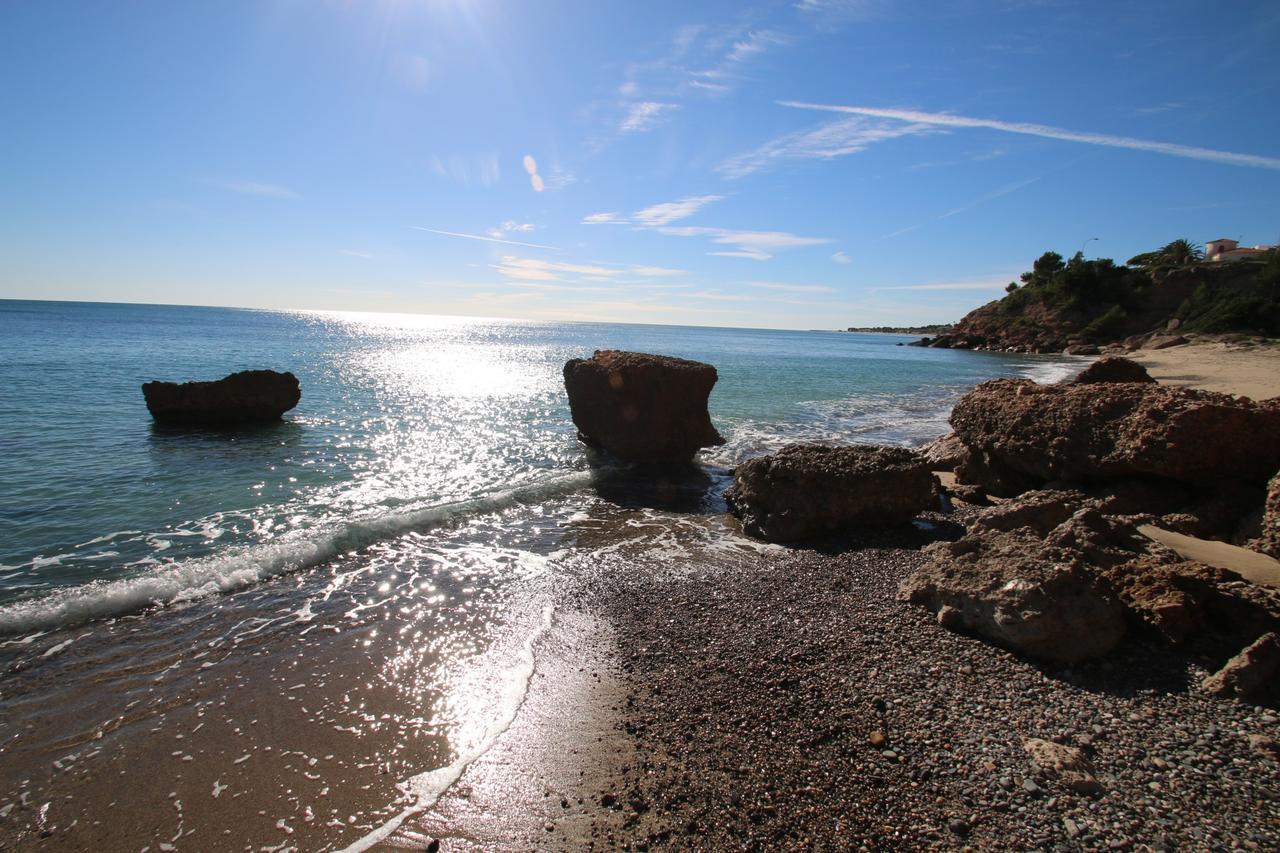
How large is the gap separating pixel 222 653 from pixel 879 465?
30.9 feet

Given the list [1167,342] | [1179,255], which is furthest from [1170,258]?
[1167,342]

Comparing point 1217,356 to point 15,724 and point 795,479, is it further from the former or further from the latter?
point 15,724

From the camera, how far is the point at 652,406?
1476cm

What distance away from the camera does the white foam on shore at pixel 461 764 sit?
3.99 meters

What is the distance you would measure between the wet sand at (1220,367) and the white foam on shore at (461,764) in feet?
74.4

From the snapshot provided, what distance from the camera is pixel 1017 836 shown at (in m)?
3.43

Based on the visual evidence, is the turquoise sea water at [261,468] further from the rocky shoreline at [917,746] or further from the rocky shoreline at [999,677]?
the rocky shoreline at [917,746]

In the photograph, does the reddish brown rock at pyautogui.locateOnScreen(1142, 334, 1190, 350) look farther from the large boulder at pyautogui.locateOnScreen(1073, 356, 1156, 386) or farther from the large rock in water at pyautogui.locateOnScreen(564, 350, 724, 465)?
the large rock in water at pyautogui.locateOnScreen(564, 350, 724, 465)

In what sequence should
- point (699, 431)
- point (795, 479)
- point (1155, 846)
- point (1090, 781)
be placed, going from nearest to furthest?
point (1155, 846) → point (1090, 781) → point (795, 479) → point (699, 431)

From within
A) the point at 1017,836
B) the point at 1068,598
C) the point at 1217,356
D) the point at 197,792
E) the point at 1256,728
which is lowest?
the point at 197,792

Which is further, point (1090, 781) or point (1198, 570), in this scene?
point (1198, 570)

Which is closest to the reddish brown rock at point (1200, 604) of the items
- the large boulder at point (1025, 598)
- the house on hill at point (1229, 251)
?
the large boulder at point (1025, 598)

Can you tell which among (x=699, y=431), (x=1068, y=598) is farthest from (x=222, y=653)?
(x=699, y=431)

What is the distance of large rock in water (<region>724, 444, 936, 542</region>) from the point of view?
9.56 meters
